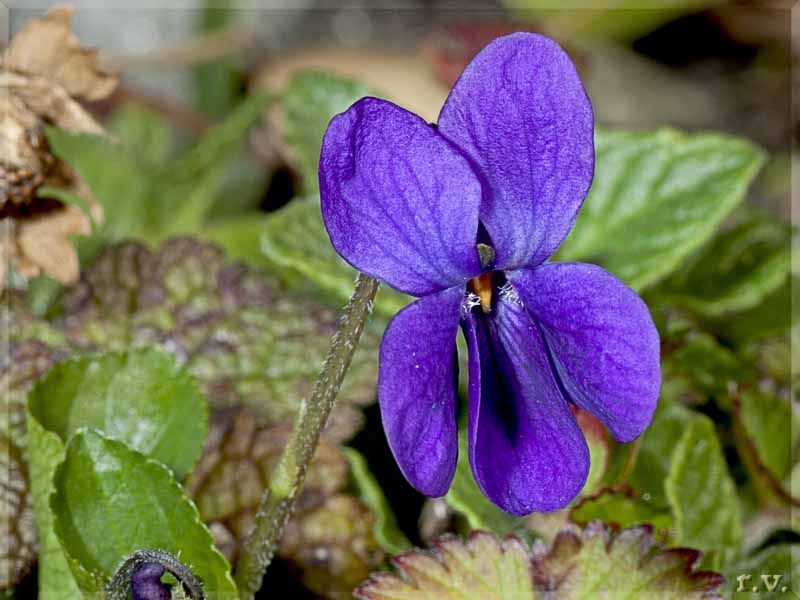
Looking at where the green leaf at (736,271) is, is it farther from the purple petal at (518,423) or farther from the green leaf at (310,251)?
the purple petal at (518,423)

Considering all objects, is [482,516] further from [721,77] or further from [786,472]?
[721,77]

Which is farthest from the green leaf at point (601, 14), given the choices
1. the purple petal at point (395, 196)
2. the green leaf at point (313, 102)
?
the purple petal at point (395, 196)

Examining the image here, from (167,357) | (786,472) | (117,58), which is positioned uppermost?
(117,58)

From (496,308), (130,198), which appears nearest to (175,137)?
(130,198)

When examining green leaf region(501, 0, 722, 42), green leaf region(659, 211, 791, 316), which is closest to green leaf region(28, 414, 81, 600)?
green leaf region(659, 211, 791, 316)

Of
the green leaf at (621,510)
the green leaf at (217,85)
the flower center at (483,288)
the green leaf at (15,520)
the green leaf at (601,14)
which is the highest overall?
the green leaf at (601,14)

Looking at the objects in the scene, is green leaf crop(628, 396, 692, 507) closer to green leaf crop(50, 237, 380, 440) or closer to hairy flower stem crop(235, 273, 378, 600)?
green leaf crop(50, 237, 380, 440)
